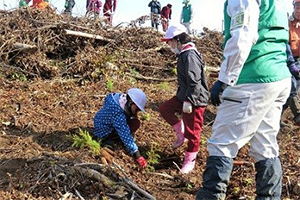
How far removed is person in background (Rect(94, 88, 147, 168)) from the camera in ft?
14.5

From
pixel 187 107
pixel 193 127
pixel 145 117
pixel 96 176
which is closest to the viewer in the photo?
pixel 96 176

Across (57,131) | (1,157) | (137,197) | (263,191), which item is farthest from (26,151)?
(263,191)

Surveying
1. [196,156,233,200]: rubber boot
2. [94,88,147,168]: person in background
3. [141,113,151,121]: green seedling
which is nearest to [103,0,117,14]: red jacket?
[141,113,151,121]: green seedling

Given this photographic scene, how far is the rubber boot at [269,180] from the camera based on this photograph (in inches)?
122

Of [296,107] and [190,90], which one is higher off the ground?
[190,90]

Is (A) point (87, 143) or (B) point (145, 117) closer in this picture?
(A) point (87, 143)

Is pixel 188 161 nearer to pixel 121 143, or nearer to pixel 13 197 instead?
pixel 121 143

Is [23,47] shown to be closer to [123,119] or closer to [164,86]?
[164,86]

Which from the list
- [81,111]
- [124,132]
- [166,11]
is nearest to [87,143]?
[124,132]

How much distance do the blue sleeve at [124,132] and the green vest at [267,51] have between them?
5.59 feet

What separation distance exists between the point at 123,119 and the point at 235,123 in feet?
5.68

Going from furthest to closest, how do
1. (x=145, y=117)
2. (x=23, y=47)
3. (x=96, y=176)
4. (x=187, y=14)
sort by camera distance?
1. (x=187, y=14)
2. (x=23, y=47)
3. (x=145, y=117)
4. (x=96, y=176)

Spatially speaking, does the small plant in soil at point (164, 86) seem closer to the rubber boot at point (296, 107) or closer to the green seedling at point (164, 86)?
the green seedling at point (164, 86)

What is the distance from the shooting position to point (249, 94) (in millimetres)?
2984
